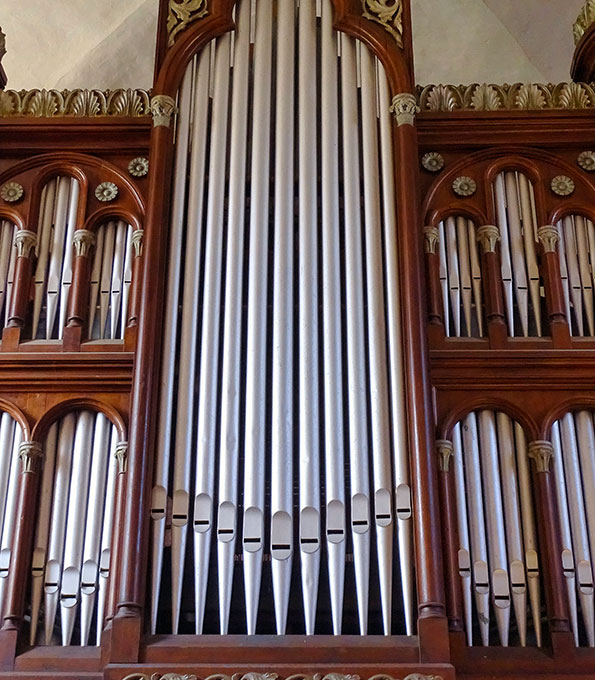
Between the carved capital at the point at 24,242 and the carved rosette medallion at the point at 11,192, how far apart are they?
304mm

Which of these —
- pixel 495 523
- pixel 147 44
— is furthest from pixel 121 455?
pixel 147 44

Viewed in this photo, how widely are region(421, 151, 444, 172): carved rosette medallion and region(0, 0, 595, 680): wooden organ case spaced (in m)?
0.06

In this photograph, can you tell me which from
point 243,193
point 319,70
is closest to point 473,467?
point 243,193

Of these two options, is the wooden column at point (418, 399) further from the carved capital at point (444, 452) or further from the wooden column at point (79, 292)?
the wooden column at point (79, 292)

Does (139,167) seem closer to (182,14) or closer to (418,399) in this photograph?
(182,14)

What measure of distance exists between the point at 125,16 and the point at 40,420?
5.20 m

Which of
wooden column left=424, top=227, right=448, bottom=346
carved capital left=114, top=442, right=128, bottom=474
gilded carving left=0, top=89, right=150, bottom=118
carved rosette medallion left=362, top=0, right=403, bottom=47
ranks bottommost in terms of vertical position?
carved capital left=114, top=442, right=128, bottom=474

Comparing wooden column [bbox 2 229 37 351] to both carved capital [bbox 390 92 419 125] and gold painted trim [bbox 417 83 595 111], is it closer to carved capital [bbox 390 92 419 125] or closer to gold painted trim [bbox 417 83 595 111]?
carved capital [bbox 390 92 419 125]

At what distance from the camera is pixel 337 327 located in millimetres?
7719

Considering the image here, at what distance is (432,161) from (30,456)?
335cm

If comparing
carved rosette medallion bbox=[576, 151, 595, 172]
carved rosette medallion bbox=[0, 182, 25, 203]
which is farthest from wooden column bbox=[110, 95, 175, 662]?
carved rosette medallion bbox=[576, 151, 595, 172]

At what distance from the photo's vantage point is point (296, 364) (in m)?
7.64

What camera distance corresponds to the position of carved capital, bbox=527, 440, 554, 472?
7.61 m

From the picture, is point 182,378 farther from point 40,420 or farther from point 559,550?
point 559,550
